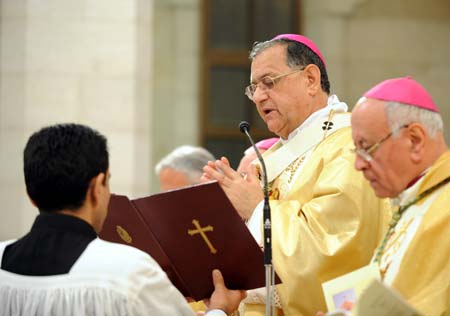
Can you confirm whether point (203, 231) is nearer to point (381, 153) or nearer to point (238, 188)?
point (238, 188)

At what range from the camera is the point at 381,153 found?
171 inches

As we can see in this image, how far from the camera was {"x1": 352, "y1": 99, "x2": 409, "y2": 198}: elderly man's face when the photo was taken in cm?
432

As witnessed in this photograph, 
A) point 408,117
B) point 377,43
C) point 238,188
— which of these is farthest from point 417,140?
point 377,43

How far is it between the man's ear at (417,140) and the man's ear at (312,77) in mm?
1293

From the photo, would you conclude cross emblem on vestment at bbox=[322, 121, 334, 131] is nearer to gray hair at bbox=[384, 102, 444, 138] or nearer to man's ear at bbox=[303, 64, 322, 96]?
man's ear at bbox=[303, 64, 322, 96]

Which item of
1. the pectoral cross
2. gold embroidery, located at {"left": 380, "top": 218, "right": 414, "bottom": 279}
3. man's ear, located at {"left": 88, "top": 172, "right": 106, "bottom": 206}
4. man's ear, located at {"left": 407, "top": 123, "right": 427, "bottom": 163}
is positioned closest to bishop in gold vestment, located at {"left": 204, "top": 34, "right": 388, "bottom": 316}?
the pectoral cross

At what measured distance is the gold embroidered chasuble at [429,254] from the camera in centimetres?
426

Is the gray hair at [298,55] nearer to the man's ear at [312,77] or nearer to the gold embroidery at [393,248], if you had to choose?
the man's ear at [312,77]

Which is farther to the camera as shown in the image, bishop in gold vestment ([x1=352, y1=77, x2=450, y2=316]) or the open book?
the open book

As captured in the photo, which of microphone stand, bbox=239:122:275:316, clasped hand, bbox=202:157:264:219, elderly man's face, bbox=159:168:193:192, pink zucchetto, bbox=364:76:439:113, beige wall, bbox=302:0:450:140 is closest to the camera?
pink zucchetto, bbox=364:76:439:113

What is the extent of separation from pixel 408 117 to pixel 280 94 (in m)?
1.24

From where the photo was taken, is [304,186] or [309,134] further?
[309,134]

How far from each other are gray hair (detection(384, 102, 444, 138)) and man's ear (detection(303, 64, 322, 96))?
4.01 ft

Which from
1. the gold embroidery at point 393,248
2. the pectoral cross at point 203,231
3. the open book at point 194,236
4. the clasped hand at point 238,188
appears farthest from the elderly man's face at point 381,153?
the clasped hand at point 238,188
